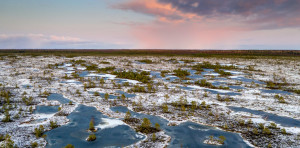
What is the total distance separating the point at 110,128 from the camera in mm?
8852

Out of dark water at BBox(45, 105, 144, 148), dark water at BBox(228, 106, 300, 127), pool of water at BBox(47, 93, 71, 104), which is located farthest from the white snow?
dark water at BBox(228, 106, 300, 127)

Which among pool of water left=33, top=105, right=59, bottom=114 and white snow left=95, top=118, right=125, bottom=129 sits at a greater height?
pool of water left=33, top=105, right=59, bottom=114

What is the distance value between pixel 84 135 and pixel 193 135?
4968mm

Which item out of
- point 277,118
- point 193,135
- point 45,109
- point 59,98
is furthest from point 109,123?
point 277,118

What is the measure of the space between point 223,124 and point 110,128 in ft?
18.8

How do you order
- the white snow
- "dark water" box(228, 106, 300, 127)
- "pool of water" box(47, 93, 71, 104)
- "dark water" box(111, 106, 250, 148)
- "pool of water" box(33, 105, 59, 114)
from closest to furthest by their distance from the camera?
1. "dark water" box(111, 106, 250, 148)
2. the white snow
3. "dark water" box(228, 106, 300, 127)
4. "pool of water" box(33, 105, 59, 114)
5. "pool of water" box(47, 93, 71, 104)

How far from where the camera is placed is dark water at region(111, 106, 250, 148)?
291 inches

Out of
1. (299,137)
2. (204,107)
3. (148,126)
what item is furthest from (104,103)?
(299,137)

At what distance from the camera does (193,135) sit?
818cm

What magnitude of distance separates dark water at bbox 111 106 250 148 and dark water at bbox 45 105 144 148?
1.60 metres

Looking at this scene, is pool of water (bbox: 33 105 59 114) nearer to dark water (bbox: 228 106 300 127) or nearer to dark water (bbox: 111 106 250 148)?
dark water (bbox: 111 106 250 148)

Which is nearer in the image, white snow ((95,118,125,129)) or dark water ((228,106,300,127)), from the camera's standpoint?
white snow ((95,118,125,129))

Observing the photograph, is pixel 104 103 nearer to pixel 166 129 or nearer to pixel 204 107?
pixel 166 129

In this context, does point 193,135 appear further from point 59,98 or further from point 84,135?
point 59,98
